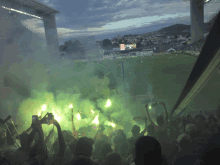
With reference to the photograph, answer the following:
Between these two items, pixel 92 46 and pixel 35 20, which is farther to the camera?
pixel 92 46

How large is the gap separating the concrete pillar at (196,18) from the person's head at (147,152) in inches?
482

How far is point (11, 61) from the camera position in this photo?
4.84 m

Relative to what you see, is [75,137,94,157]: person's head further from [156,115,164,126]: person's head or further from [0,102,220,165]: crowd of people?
[156,115,164,126]: person's head

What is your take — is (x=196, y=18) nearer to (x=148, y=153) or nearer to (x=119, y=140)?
(x=119, y=140)

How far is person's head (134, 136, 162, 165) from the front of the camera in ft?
2.95

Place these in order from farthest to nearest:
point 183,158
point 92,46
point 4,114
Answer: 1. point 92,46
2. point 4,114
3. point 183,158

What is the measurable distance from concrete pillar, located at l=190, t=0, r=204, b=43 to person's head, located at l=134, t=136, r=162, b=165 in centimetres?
1225

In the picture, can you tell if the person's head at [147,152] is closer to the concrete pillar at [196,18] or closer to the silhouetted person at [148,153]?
the silhouetted person at [148,153]

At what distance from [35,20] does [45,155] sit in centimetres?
760

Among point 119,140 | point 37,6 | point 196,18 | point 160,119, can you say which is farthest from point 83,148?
point 196,18

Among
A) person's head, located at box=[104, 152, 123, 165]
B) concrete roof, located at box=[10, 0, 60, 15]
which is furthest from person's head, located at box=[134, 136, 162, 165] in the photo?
concrete roof, located at box=[10, 0, 60, 15]

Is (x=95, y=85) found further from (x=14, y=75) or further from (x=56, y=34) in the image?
(x=56, y=34)

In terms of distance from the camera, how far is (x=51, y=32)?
329 inches

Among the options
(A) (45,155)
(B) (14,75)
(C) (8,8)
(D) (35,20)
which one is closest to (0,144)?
(A) (45,155)
